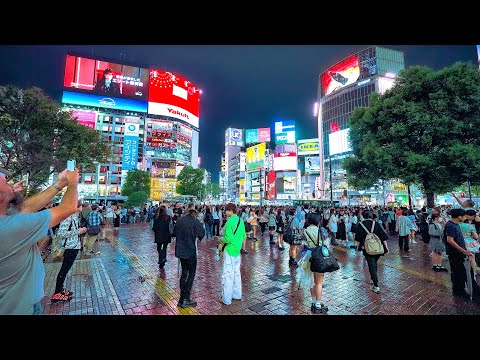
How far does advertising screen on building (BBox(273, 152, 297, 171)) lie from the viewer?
78000mm

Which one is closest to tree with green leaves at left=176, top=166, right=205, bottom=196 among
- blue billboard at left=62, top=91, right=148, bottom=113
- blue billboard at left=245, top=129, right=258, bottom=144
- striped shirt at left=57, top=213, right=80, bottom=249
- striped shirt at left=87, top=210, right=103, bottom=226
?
blue billboard at left=62, top=91, right=148, bottom=113

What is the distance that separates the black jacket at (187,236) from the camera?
4.81 metres

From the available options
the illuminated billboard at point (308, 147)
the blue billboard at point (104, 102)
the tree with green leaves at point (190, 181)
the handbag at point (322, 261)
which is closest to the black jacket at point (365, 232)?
the handbag at point (322, 261)

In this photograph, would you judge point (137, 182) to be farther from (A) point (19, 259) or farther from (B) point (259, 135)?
(A) point (19, 259)

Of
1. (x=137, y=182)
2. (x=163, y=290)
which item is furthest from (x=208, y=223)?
(x=137, y=182)

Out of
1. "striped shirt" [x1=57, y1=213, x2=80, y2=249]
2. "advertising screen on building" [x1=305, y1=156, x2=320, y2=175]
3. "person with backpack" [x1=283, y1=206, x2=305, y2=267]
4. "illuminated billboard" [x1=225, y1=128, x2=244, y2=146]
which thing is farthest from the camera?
"illuminated billboard" [x1=225, y1=128, x2=244, y2=146]

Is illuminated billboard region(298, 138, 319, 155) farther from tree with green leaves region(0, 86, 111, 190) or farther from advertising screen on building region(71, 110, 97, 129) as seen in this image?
tree with green leaves region(0, 86, 111, 190)

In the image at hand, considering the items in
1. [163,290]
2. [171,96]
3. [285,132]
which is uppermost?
[171,96]

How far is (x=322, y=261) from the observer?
4.38 metres

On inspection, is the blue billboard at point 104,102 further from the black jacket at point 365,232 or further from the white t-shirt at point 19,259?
the white t-shirt at point 19,259

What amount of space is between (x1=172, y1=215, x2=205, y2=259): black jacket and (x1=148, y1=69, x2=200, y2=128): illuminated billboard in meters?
78.7

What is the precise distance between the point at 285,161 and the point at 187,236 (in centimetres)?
7576

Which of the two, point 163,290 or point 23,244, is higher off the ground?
point 23,244
